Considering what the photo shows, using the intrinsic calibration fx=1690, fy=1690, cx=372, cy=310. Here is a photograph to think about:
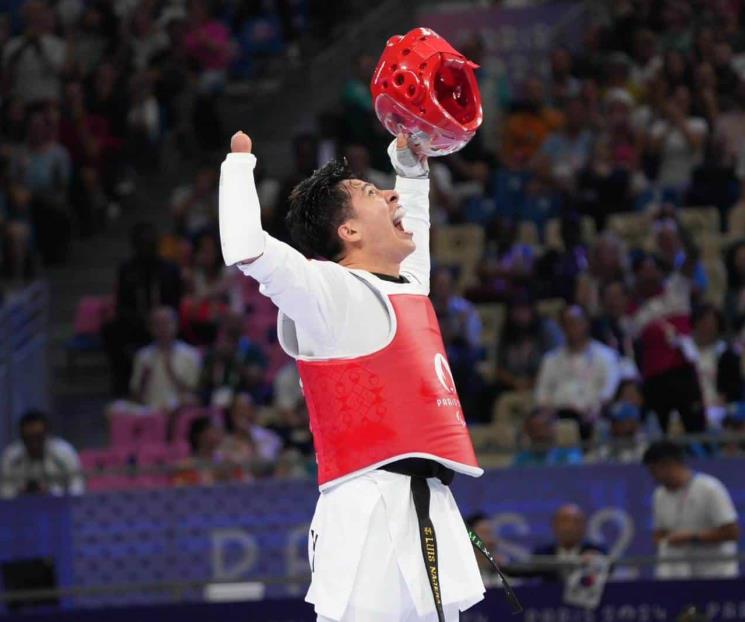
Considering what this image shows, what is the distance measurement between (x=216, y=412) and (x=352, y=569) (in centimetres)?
659

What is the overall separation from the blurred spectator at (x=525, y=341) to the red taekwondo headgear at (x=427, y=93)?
6.09m

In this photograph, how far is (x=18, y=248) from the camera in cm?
1341

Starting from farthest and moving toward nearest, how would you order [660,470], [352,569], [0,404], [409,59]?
[0,404]
[660,470]
[409,59]
[352,569]

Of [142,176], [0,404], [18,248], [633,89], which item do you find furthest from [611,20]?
[0,404]

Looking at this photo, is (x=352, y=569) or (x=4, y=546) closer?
(x=352, y=569)

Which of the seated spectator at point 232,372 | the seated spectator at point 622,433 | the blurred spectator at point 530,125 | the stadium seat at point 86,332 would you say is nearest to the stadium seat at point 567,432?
the seated spectator at point 622,433

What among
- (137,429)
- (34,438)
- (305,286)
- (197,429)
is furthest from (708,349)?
(305,286)

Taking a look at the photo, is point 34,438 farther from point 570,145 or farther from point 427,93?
point 427,93

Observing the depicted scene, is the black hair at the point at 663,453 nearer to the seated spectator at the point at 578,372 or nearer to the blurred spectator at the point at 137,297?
the seated spectator at the point at 578,372

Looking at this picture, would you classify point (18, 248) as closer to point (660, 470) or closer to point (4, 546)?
point (4, 546)

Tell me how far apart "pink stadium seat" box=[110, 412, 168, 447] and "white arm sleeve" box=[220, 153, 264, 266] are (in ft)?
23.1

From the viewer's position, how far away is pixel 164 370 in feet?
39.7

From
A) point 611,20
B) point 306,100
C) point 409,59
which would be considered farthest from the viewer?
point 306,100

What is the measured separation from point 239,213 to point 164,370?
24.7 ft
